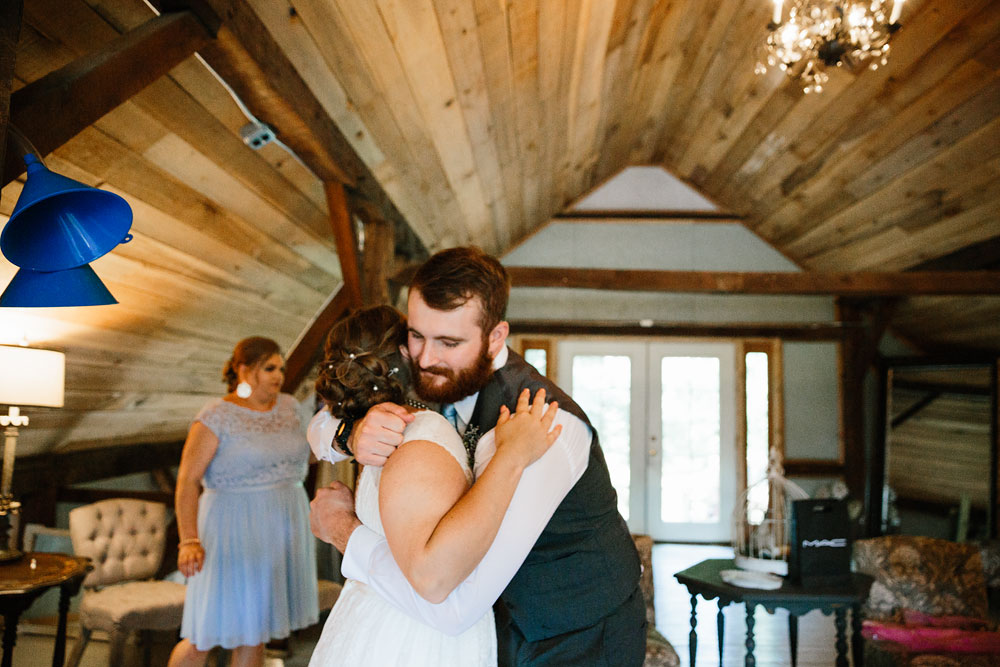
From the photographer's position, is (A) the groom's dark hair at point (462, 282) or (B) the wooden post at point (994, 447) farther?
(B) the wooden post at point (994, 447)

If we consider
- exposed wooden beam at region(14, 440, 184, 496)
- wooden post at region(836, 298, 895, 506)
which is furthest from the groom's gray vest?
wooden post at region(836, 298, 895, 506)

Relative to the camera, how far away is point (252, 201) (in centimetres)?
332

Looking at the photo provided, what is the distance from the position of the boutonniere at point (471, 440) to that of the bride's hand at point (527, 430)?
206mm

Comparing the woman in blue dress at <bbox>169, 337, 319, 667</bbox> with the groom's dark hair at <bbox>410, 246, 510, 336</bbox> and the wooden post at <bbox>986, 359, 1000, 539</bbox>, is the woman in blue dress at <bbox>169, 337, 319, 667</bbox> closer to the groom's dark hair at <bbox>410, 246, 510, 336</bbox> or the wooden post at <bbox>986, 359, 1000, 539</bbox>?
the groom's dark hair at <bbox>410, 246, 510, 336</bbox>

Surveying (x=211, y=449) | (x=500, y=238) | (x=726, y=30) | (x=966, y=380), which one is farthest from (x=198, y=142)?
(x=966, y=380)

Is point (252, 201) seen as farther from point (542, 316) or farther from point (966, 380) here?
point (966, 380)

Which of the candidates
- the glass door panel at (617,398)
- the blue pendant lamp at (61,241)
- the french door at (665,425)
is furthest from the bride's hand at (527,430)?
the glass door panel at (617,398)

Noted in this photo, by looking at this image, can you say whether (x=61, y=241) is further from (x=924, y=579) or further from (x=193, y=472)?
(x=924, y=579)

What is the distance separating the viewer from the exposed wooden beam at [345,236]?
3590mm

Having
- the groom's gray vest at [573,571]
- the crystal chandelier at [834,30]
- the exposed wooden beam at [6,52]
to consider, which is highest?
the crystal chandelier at [834,30]

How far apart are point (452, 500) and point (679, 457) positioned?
700 centimetres

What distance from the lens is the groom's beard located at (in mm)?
1571

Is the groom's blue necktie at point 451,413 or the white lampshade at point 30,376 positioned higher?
the white lampshade at point 30,376

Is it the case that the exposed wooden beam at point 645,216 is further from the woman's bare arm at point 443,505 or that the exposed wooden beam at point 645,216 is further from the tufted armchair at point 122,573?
the woman's bare arm at point 443,505
